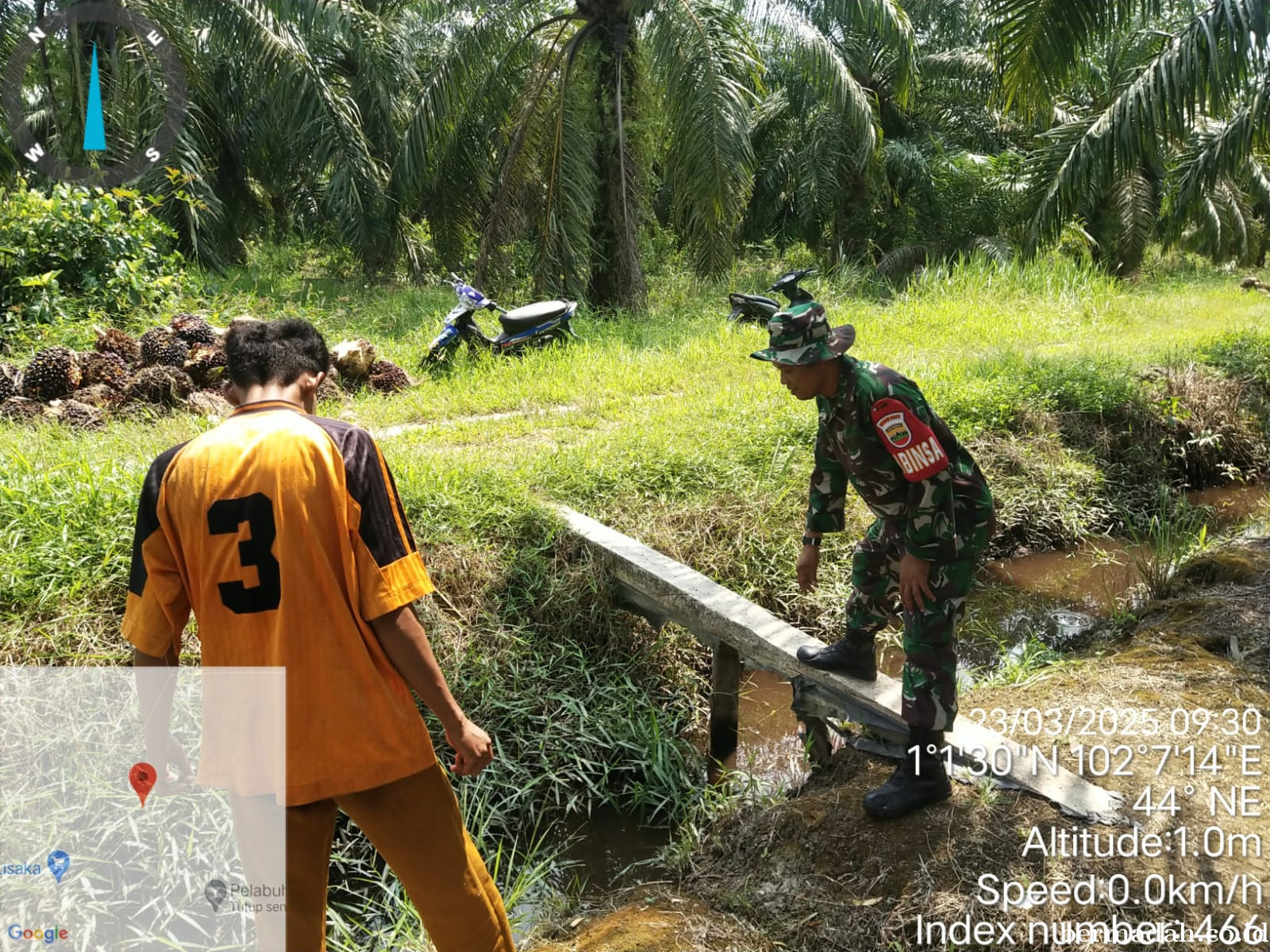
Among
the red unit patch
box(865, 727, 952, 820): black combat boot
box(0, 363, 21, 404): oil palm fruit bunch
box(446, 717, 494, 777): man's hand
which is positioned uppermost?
the red unit patch

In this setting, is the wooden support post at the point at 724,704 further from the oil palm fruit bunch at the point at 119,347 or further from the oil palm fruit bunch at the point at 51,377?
the oil palm fruit bunch at the point at 119,347

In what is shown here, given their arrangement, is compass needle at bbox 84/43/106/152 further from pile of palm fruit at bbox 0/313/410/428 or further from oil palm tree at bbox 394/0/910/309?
pile of palm fruit at bbox 0/313/410/428

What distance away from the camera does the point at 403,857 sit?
198 centimetres

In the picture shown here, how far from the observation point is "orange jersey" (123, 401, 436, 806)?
1.83 meters

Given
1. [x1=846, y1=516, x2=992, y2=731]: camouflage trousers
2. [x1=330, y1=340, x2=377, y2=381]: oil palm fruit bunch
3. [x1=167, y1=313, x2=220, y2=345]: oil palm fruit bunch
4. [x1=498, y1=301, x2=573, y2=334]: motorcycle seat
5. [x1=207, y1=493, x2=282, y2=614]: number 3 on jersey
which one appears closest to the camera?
[x1=207, y1=493, x2=282, y2=614]: number 3 on jersey

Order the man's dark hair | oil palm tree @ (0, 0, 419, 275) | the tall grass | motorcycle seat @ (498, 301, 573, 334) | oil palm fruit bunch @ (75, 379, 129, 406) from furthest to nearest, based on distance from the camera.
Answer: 1. oil palm tree @ (0, 0, 419, 275)
2. motorcycle seat @ (498, 301, 573, 334)
3. oil palm fruit bunch @ (75, 379, 129, 406)
4. the tall grass
5. the man's dark hair

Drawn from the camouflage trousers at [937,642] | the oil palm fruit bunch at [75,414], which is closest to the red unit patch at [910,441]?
the camouflage trousers at [937,642]

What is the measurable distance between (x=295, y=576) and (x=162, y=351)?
5735mm

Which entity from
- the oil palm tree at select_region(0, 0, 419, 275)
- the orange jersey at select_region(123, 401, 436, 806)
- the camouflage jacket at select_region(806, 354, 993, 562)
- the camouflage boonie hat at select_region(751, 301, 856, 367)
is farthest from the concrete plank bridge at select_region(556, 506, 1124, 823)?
the oil palm tree at select_region(0, 0, 419, 275)

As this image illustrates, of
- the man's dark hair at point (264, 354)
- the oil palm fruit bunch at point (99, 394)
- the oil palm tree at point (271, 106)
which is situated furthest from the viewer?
the oil palm tree at point (271, 106)

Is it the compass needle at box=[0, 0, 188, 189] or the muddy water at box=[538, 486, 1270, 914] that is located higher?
the compass needle at box=[0, 0, 188, 189]

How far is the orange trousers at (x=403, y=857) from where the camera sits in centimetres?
196

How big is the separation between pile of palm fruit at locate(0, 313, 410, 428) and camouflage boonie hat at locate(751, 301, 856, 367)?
4.01m

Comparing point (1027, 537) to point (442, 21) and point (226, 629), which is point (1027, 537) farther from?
point (442, 21)
